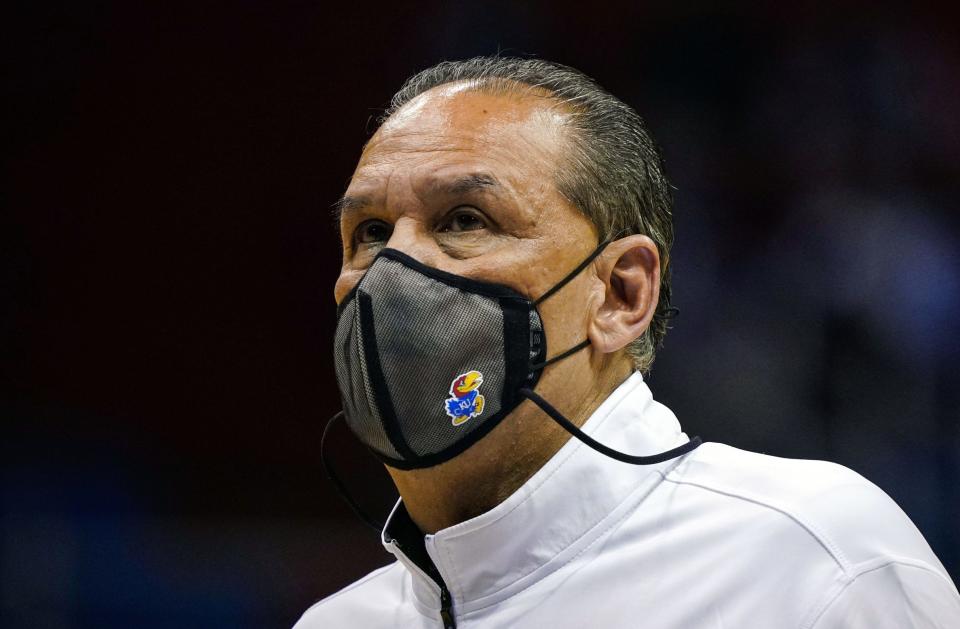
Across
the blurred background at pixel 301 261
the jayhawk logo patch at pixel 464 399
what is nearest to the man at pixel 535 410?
the jayhawk logo patch at pixel 464 399

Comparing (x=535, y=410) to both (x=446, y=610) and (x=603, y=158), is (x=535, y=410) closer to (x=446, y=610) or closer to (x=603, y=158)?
(x=446, y=610)

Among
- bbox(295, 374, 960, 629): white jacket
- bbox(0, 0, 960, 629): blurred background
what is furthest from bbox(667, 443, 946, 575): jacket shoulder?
bbox(0, 0, 960, 629): blurred background

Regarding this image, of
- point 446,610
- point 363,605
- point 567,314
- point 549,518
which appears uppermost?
point 567,314

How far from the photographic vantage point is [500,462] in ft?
4.74

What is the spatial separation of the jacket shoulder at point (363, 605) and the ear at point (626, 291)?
1.77 ft

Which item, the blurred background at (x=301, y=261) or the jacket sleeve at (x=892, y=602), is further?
the blurred background at (x=301, y=261)

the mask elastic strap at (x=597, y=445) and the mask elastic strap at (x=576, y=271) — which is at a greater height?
the mask elastic strap at (x=576, y=271)

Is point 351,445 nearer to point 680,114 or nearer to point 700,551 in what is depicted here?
point 680,114

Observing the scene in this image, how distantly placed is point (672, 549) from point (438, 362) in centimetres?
39

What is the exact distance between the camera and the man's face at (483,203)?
146 centimetres

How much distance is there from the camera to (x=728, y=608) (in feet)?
4.03

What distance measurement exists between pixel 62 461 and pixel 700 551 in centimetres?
259

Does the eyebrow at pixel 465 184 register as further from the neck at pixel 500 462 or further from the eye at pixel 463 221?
the neck at pixel 500 462

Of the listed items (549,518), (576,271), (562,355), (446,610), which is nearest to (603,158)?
(576,271)
